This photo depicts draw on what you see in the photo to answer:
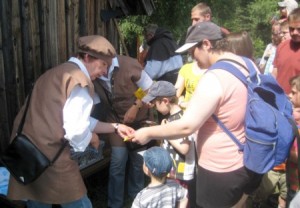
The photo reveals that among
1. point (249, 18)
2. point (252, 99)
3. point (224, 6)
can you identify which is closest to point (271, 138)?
point (252, 99)

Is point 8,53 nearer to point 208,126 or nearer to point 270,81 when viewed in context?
point 208,126

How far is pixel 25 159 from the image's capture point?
8.61 feet

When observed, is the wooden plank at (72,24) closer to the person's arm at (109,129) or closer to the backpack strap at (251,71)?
the person's arm at (109,129)

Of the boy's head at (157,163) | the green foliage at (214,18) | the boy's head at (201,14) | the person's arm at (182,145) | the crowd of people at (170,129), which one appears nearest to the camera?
the crowd of people at (170,129)

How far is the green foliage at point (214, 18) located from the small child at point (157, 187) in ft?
26.2

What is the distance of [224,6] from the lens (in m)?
14.8

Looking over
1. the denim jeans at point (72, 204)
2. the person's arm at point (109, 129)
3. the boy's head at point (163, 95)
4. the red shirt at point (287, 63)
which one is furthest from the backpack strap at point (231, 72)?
the red shirt at point (287, 63)

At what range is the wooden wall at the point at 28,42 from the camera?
3664 millimetres

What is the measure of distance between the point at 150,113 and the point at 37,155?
1894 mm

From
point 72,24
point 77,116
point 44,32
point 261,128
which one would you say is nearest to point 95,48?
point 77,116

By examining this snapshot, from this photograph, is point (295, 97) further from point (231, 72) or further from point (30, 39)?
point (30, 39)

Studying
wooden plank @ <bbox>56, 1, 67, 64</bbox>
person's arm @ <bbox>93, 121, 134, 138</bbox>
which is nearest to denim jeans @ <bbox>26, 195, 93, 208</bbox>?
person's arm @ <bbox>93, 121, 134, 138</bbox>

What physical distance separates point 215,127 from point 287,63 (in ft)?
6.79

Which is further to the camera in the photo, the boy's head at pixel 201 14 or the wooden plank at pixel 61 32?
the boy's head at pixel 201 14
